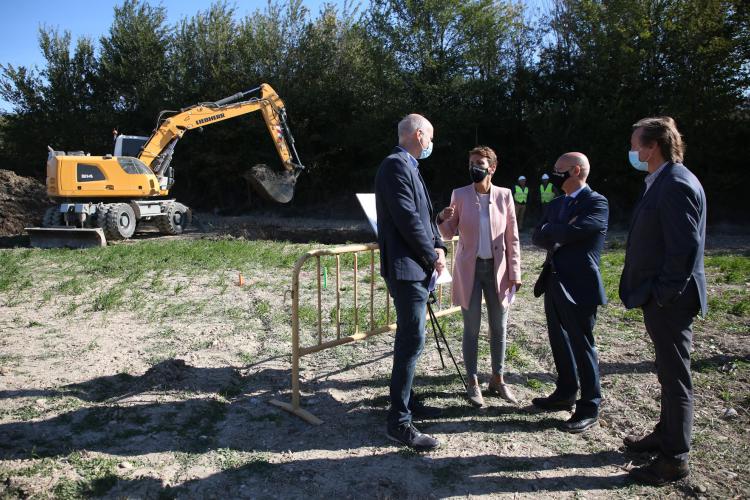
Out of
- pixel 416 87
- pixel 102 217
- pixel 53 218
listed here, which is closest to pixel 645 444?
pixel 102 217

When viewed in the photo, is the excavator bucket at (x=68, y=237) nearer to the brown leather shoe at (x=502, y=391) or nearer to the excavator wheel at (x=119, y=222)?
the excavator wheel at (x=119, y=222)

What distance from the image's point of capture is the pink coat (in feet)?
13.0

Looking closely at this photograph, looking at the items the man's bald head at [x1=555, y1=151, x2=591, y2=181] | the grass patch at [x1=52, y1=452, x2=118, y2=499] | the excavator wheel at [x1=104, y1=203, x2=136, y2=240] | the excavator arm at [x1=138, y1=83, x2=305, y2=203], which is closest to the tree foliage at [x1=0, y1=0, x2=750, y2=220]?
the excavator arm at [x1=138, y1=83, x2=305, y2=203]

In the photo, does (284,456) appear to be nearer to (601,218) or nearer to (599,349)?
(601,218)

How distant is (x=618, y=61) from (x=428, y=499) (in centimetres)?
1853

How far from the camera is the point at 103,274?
30.7ft

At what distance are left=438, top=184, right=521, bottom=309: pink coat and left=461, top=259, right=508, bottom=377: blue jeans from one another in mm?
48

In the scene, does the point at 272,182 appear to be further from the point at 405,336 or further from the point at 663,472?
the point at 663,472

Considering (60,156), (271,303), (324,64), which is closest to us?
(271,303)

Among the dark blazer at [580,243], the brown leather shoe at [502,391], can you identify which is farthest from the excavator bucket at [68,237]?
the dark blazer at [580,243]

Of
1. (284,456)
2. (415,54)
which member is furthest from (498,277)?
(415,54)

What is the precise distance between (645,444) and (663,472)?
1.14 feet

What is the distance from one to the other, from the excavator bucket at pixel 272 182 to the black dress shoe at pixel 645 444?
541 inches

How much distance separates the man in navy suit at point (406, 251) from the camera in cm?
333
